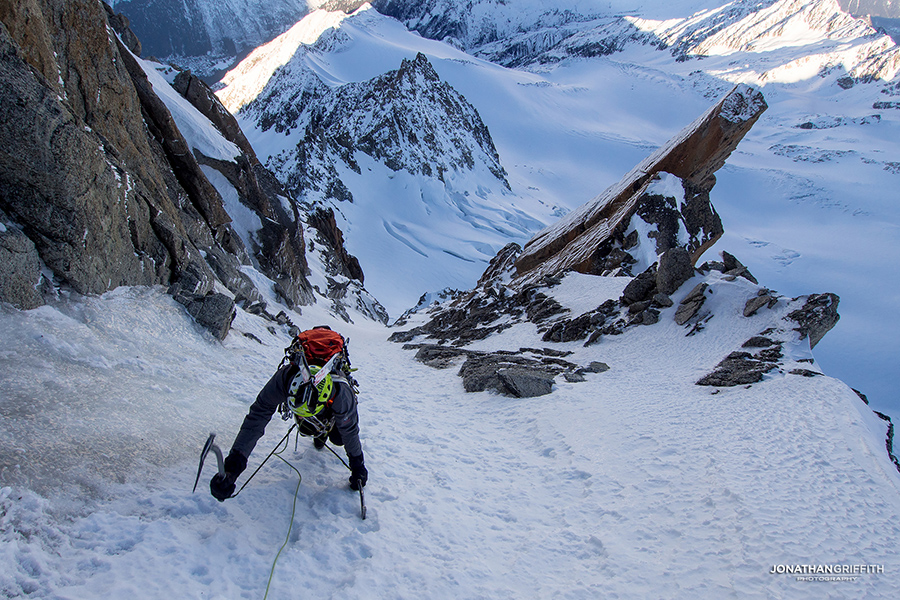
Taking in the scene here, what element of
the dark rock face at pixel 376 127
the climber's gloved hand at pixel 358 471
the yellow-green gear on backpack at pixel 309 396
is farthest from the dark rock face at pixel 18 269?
the dark rock face at pixel 376 127

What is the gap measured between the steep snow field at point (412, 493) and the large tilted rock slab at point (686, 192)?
14903 millimetres

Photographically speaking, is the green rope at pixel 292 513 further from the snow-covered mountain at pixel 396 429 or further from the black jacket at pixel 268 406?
the black jacket at pixel 268 406

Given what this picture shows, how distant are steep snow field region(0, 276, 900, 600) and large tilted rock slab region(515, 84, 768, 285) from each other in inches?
587

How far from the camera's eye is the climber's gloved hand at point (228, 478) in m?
3.17

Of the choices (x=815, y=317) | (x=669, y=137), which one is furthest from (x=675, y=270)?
(x=669, y=137)

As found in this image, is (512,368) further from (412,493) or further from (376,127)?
(376,127)

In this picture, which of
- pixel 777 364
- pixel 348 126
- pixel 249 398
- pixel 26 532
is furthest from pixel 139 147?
pixel 348 126

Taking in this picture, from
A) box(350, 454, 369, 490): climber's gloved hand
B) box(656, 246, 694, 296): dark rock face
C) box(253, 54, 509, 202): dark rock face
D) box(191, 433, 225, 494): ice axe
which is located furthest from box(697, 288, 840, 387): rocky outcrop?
box(253, 54, 509, 202): dark rock face

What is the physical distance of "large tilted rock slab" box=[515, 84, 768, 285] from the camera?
2064 centimetres

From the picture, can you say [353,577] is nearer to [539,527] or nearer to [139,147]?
[539,527]

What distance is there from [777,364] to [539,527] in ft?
23.9

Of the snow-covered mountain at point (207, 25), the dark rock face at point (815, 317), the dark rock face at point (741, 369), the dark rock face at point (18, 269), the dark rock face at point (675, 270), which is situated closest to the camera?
the dark rock face at point (18, 269)

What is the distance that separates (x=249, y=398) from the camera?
593 cm

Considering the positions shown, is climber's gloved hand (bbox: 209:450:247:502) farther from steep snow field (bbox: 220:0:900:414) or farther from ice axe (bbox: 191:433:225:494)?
steep snow field (bbox: 220:0:900:414)
